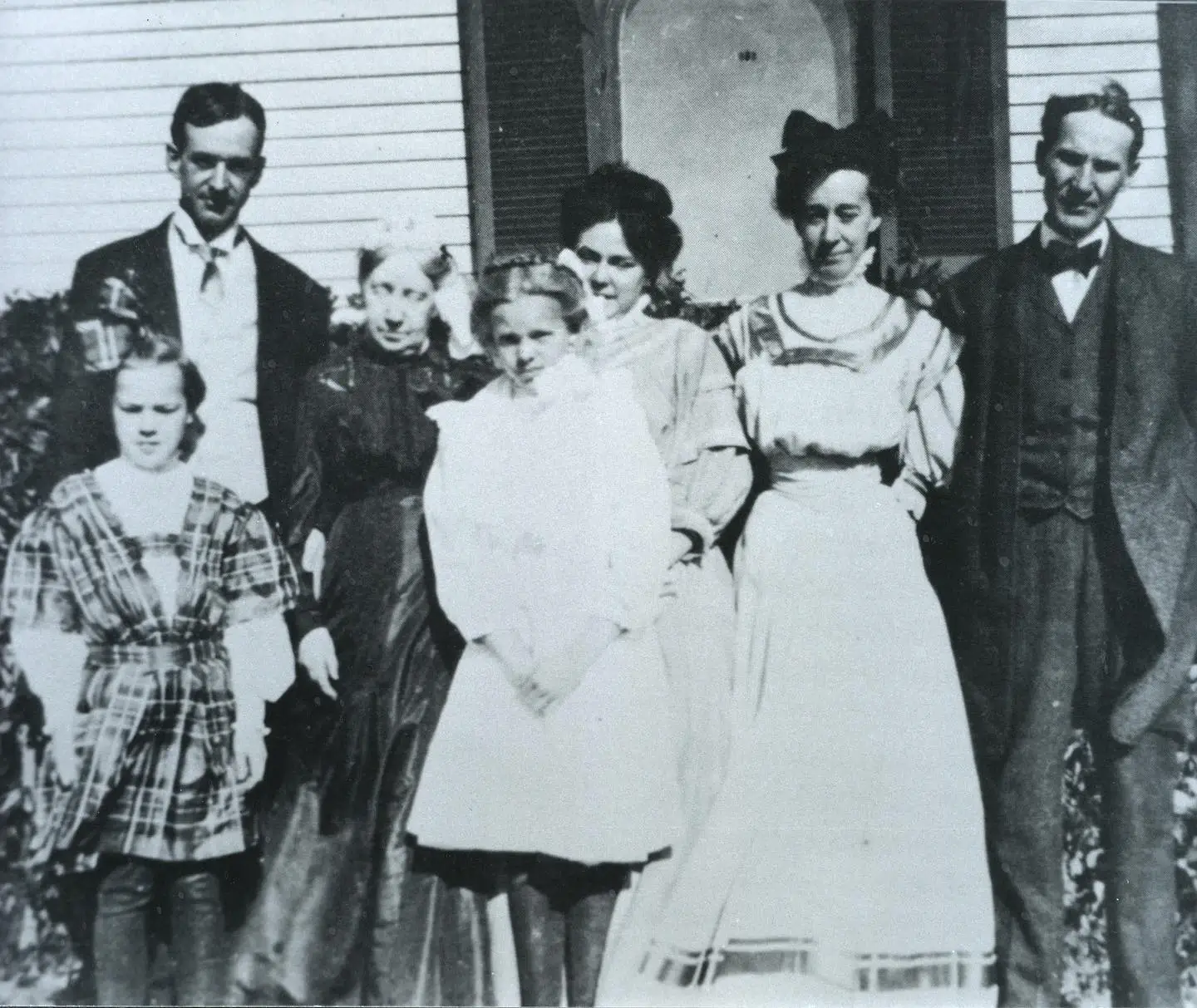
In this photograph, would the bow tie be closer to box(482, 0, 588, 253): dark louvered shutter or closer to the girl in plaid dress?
box(482, 0, 588, 253): dark louvered shutter

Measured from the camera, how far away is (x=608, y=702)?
11.8ft

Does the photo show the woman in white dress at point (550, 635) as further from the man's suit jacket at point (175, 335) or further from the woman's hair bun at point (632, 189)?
the man's suit jacket at point (175, 335)

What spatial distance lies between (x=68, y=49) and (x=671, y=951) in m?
3.50

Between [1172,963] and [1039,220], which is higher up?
[1039,220]

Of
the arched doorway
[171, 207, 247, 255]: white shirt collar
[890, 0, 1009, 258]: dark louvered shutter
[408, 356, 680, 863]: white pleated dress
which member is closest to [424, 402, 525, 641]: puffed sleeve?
[408, 356, 680, 863]: white pleated dress

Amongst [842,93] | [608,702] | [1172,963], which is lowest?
[1172,963]

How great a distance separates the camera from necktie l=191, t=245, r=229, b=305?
3.89 m

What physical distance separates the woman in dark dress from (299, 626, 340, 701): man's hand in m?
0.03

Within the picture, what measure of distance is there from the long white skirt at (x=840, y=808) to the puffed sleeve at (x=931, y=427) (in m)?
0.12

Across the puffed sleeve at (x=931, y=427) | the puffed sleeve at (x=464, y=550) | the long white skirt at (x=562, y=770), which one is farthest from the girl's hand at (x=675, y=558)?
the puffed sleeve at (x=931, y=427)

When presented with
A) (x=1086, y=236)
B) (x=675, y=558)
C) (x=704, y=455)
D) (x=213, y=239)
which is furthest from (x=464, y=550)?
(x=1086, y=236)

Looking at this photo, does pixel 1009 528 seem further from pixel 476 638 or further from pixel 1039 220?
pixel 476 638

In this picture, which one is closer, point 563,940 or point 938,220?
point 563,940

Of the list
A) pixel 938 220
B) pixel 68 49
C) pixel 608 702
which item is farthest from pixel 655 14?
pixel 608 702
